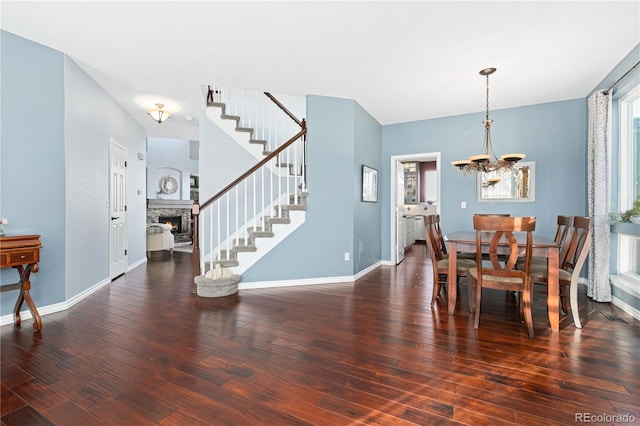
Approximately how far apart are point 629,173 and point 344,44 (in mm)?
3564

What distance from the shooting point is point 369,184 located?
5105 millimetres

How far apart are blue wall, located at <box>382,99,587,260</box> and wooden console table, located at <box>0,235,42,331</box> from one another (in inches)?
192

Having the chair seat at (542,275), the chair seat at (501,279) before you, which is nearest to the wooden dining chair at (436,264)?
the chair seat at (501,279)

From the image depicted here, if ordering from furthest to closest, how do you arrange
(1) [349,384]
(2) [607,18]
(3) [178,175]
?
(3) [178,175], (2) [607,18], (1) [349,384]

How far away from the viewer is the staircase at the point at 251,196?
4.05m

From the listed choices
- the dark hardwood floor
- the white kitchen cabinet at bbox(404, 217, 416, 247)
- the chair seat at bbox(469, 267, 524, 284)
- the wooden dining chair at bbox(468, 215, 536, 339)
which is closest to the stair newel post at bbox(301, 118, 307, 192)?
the dark hardwood floor

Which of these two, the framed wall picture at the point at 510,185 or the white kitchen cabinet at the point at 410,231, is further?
the white kitchen cabinet at the point at 410,231

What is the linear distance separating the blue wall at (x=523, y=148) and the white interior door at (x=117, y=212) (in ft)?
15.0

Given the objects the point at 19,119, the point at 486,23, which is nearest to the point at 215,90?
the point at 19,119

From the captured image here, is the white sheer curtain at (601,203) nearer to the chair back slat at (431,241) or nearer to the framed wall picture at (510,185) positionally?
the framed wall picture at (510,185)

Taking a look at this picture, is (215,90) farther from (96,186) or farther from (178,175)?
(178,175)

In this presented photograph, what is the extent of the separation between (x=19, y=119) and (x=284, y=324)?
3.20m

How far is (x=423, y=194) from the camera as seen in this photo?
9.38 m

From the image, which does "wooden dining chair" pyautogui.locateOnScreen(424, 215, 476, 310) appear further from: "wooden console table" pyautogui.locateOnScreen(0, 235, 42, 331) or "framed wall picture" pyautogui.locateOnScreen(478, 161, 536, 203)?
"wooden console table" pyautogui.locateOnScreen(0, 235, 42, 331)
